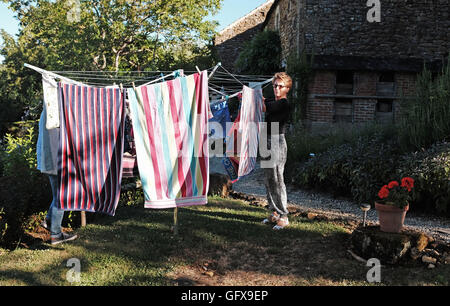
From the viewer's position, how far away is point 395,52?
1291 cm

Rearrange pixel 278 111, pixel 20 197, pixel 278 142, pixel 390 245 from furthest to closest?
1. pixel 20 197
2. pixel 278 142
3. pixel 278 111
4. pixel 390 245

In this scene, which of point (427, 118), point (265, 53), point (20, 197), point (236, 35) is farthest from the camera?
point (236, 35)

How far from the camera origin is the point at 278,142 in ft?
15.4

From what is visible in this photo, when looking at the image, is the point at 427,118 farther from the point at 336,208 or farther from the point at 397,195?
the point at 397,195

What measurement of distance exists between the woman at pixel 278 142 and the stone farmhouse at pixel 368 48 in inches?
328

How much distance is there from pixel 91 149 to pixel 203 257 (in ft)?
5.44

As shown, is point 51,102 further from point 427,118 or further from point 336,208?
point 427,118

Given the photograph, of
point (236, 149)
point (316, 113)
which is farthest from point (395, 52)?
point (236, 149)

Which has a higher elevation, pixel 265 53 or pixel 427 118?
pixel 265 53

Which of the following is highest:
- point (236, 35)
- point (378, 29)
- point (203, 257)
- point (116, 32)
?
point (236, 35)

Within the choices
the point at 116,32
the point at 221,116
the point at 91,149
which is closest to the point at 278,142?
the point at 221,116

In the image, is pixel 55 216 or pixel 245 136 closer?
pixel 55 216

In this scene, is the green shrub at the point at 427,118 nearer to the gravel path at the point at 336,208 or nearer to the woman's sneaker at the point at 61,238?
the gravel path at the point at 336,208

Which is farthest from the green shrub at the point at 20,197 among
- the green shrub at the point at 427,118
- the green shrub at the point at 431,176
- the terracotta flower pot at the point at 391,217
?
the green shrub at the point at 427,118
